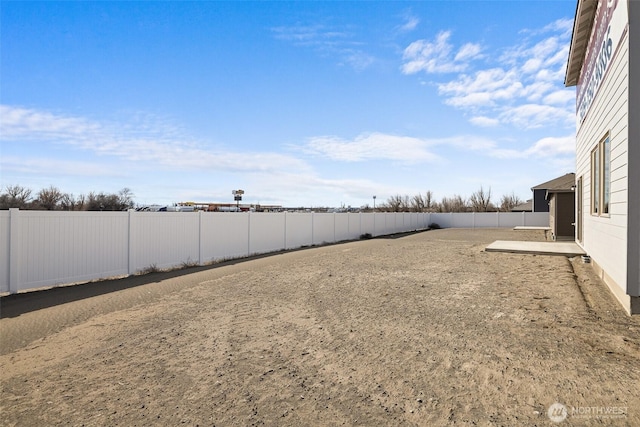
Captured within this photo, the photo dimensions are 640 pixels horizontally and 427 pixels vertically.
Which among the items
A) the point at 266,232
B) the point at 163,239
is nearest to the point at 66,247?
the point at 163,239

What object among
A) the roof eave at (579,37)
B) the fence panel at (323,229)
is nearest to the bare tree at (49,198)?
the fence panel at (323,229)

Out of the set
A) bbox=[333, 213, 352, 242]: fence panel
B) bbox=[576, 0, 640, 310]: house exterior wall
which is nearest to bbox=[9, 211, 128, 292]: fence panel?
bbox=[576, 0, 640, 310]: house exterior wall

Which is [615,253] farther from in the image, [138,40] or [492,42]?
[138,40]

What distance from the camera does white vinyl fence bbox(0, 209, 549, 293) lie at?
655cm

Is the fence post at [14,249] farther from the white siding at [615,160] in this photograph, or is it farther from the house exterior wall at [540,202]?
the house exterior wall at [540,202]

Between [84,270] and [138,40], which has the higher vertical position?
[138,40]

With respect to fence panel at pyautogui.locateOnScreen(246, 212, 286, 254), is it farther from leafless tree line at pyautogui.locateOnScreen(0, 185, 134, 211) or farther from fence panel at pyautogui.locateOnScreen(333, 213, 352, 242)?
leafless tree line at pyautogui.locateOnScreen(0, 185, 134, 211)

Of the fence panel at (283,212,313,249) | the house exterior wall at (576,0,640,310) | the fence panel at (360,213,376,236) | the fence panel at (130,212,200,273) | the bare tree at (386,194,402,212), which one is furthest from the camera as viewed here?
the bare tree at (386,194,402,212)

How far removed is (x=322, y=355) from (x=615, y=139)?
5.62 metres

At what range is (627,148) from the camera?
4773 millimetres

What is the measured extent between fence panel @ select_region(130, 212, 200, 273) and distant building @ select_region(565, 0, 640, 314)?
965 cm

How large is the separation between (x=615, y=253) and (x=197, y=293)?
23.6ft

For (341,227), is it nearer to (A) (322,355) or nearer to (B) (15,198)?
(A) (322,355)

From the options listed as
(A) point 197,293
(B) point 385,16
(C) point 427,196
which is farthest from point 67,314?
(C) point 427,196
